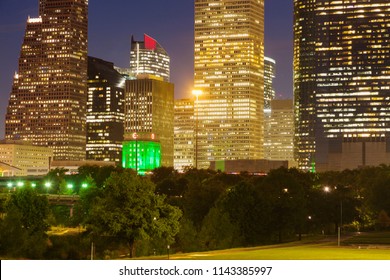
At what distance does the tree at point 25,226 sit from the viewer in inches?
1790

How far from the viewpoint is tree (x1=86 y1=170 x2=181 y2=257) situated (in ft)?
133

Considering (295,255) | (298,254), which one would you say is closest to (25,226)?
(298,254)

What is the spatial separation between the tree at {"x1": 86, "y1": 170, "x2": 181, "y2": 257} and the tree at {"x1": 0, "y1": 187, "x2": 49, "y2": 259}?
5476 millimetres

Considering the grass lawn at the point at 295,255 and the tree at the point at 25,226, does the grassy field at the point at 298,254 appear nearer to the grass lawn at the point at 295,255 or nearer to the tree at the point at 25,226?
the grass lawn at the point at 295,255

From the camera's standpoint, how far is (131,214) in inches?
1588

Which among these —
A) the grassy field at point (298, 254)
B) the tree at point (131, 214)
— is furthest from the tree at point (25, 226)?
the grassy field at point (298, 254)

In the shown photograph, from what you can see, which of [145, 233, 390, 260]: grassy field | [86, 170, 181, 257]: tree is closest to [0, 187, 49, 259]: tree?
[86, 170, 181, 257]: tree

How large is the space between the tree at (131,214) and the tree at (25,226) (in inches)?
216

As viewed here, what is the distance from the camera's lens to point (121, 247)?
157 feet

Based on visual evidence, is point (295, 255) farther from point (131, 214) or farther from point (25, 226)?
point (25, 226)

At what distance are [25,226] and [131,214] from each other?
51.3ft

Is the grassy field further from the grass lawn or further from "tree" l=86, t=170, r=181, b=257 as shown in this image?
"tree" l=86, t=170, r=181, b=257
